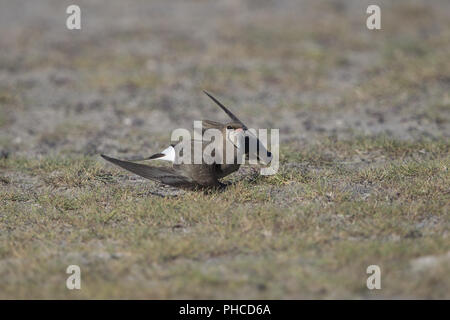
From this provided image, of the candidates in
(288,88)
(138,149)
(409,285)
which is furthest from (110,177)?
(288,88)

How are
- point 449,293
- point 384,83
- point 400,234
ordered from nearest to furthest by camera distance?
1. point 449,293
2. point 400,234
3. point 384,83

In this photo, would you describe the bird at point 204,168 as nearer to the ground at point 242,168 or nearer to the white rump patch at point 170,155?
the white rump patch at point 170,155

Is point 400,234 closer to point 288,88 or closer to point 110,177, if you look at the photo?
point 110,177

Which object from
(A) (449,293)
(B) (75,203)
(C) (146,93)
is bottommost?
(A) (449,293)

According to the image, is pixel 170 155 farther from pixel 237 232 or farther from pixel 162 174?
pixel 237 232

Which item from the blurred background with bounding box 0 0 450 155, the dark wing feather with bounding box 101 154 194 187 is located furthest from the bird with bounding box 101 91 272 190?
the blurred background with bounding box 0 0 450 155

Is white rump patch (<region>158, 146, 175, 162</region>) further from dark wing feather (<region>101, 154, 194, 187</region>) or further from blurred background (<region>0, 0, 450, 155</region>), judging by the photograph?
blurred background (<region>0, 0, 450, 155</region>)

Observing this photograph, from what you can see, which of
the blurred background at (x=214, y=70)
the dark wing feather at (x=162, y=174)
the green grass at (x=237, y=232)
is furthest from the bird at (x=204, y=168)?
the blurred background at (x=214, y=70)
